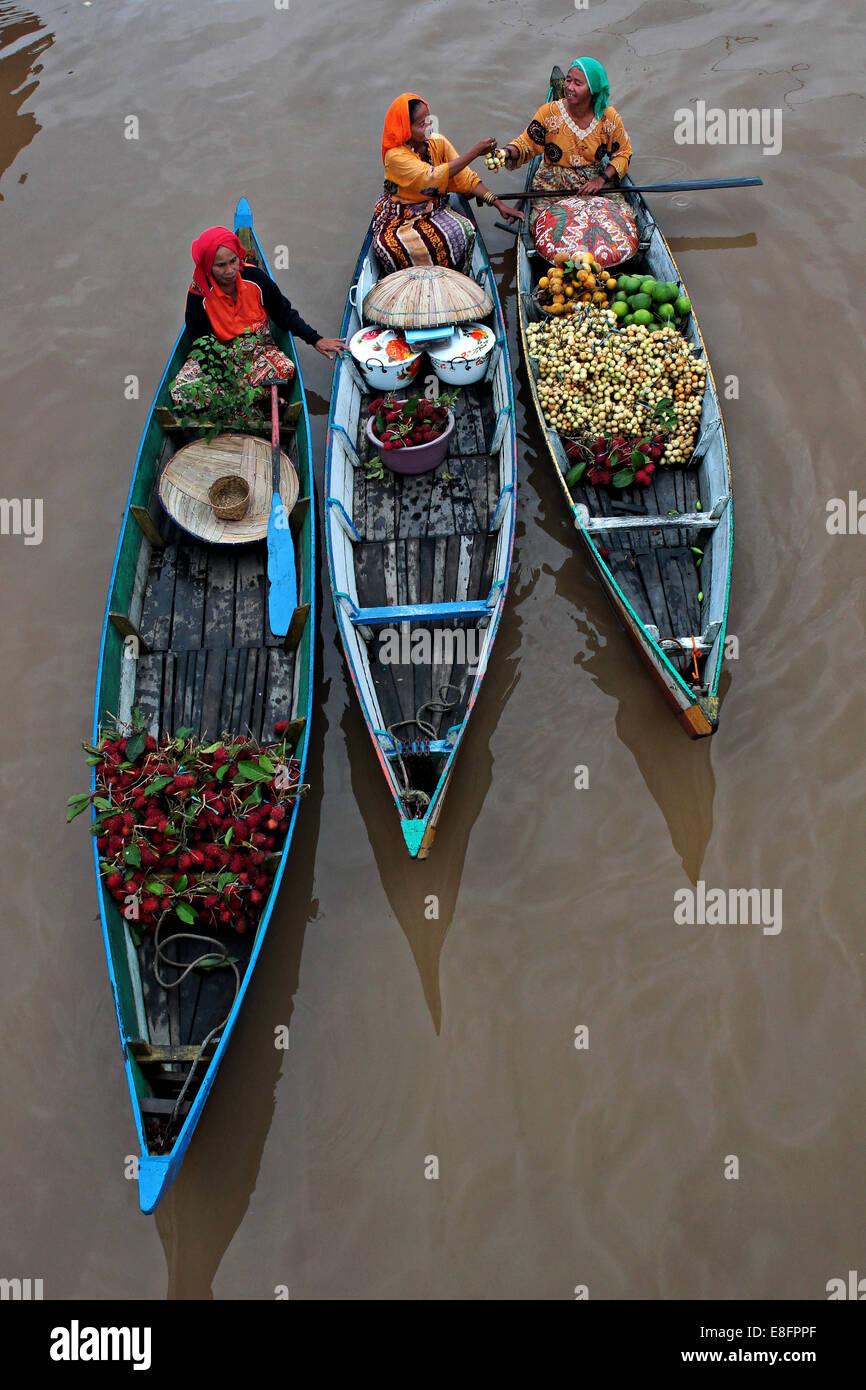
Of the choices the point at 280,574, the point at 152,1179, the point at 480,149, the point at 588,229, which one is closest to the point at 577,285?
the point at 588,229

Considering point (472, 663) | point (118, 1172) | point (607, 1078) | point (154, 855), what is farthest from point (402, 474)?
point (118, 1172)

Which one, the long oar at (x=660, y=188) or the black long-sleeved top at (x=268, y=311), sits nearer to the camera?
the black long-sleeved top at (x=268, y=311)

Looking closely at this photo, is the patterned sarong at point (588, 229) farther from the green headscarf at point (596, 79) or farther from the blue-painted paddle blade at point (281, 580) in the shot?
the blue-painted paddle blade at point (281, 580)

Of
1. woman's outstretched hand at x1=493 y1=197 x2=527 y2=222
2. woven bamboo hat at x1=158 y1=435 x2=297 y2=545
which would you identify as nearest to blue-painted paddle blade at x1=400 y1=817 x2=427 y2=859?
woven bamboo hat at x1=158 y1=435 x2=297 y2=545

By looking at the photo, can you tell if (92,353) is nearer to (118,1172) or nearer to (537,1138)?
(118,1172)

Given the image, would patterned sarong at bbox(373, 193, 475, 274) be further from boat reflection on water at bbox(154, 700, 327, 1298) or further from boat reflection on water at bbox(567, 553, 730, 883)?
boat reflection on water at bbox(154, 700, 327, 1298)

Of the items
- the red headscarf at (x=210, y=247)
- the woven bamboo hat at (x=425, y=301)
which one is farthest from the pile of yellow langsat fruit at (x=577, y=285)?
the red headscarf at (x=210, y=247)

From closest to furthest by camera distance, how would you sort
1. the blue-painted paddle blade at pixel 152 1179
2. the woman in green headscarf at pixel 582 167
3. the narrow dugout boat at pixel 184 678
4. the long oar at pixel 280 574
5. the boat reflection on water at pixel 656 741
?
the blue-painted paddle blade at pixel 152 1179 < the narrow dugout boat at pixel 184 678 < the boat reflection on water at pixel 656 741 < the long oar at pixel 280 574 < the woman in green headscarf at pixel 582 167
